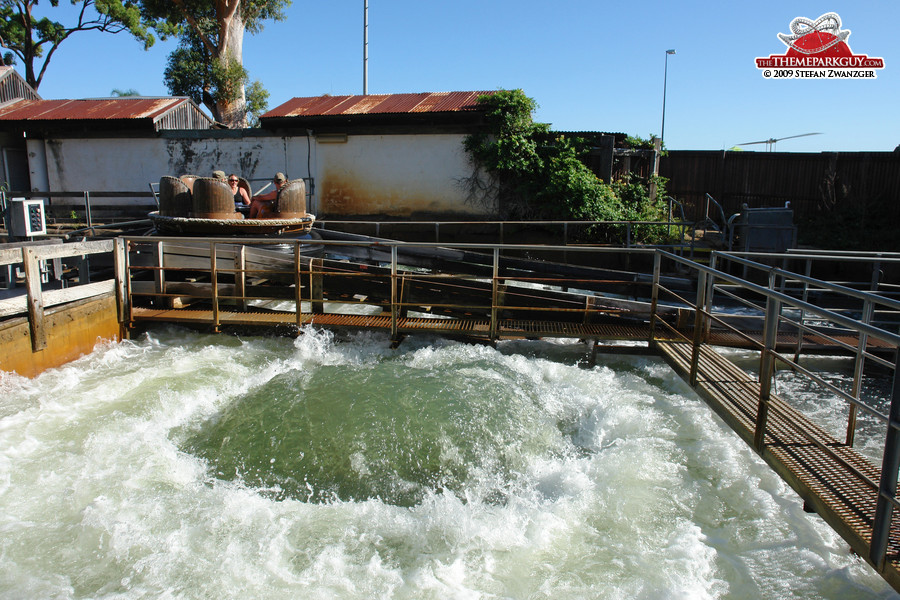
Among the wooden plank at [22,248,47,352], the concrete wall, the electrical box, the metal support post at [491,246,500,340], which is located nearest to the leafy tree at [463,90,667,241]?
the concrete wall

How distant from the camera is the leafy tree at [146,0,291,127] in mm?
24109

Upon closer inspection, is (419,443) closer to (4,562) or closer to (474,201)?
(4,562)

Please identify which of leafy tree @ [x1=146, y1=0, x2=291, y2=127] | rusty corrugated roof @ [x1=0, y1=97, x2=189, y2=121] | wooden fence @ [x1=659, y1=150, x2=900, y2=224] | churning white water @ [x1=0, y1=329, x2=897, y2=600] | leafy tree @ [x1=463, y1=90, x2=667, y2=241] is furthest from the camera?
leafy tree @ [x1=146, y1=0, x2=291, y2=127]

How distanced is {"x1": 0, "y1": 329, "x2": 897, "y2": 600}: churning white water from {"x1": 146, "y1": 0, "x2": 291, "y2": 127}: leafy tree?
21.5 metres

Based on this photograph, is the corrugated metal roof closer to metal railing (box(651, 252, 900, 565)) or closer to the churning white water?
metal railing (box(651, 252, 900, 565))

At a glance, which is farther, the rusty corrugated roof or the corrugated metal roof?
the rusty corrugated roof

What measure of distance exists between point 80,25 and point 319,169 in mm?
22955

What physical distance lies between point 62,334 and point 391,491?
463 centimetres

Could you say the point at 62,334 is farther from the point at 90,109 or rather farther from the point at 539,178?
the point at 90,109

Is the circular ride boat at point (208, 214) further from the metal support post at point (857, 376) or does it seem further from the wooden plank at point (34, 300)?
the metal support post at point (857, 376)

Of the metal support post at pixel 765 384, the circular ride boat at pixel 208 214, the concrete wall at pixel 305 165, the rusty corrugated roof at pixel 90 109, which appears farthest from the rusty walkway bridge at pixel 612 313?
the rusty corrugated roof at pixel 90 109

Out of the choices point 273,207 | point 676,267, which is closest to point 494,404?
point 273,207

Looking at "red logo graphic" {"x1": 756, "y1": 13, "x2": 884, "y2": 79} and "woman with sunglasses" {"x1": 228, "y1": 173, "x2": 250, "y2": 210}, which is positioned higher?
"red logo graphic" {"x1": 756, "y1": 13, "x2": 884, "y2": 79}

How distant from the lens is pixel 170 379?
6352mm
